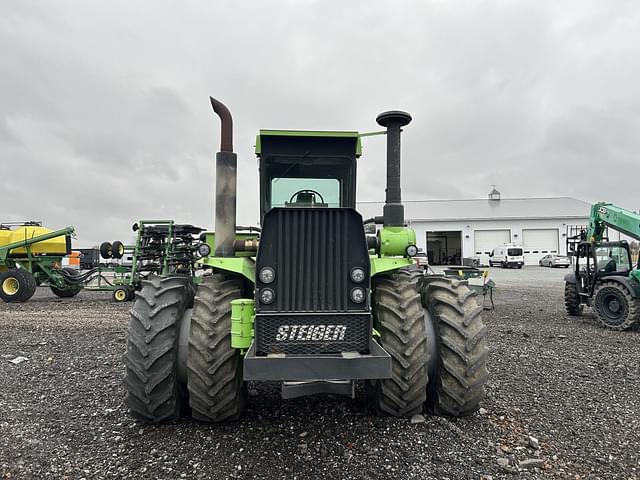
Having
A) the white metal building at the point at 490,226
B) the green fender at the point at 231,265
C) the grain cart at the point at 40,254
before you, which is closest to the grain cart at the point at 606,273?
the green fender at the point at 231,265

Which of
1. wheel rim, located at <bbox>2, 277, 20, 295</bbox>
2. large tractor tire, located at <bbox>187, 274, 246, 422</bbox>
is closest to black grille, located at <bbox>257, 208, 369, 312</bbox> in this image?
large tractor tire, located at <bbox>187, 274, 246, 422</bbox>

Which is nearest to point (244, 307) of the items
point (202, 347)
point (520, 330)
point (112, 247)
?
point (202, 347)

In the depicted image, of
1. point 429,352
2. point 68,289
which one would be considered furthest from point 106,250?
point 429,352

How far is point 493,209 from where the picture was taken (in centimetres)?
4588

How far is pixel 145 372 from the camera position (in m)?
3.64

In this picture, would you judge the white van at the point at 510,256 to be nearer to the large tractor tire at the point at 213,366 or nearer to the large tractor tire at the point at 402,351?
the large tractor tire at the point at 402,351

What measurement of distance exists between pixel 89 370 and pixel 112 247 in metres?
9.75

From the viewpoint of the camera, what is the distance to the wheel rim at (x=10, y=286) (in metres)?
13.8

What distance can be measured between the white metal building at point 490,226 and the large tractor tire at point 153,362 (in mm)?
39697

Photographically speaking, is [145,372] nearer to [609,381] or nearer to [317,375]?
[317,375]

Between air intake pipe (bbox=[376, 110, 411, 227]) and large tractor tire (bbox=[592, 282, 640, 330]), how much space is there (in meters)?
7.97

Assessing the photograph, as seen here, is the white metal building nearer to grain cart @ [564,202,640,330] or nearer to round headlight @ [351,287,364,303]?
grain cart @ [564,202,640,330]

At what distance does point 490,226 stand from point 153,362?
43588 mm

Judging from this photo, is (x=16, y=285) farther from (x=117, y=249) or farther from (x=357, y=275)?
(x=357, y=275)
